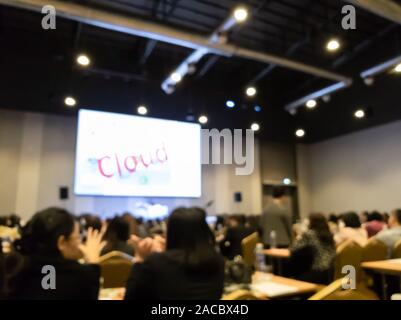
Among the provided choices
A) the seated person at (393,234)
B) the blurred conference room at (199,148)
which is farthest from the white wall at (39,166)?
the seated person at (393,234)

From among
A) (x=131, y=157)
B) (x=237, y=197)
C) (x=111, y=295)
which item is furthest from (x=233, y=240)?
(x=237, y=197)

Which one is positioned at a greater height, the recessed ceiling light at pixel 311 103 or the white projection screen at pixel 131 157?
the recessed ceiling light at pixel 311 103

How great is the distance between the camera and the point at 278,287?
2.08m

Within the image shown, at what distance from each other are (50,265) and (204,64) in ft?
21.2

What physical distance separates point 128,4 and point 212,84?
10.1 ft

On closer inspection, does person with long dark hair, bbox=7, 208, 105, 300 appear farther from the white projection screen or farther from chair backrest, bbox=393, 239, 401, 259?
the white projection screen

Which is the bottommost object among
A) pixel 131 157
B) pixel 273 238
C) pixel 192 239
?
pixel 273 238

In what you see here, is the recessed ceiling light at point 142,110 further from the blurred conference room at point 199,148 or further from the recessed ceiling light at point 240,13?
the recessed ceiling light at point 240,13

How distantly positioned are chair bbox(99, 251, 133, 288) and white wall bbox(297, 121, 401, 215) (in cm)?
265

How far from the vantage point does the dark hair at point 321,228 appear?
298cm

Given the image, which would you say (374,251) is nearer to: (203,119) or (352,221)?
(352,221)

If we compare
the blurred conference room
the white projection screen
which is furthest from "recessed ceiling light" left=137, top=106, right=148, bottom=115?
the white projection screen

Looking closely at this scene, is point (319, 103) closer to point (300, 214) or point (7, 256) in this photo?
point (300, 214)

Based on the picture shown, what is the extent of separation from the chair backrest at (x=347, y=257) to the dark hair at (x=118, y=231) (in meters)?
1.99
